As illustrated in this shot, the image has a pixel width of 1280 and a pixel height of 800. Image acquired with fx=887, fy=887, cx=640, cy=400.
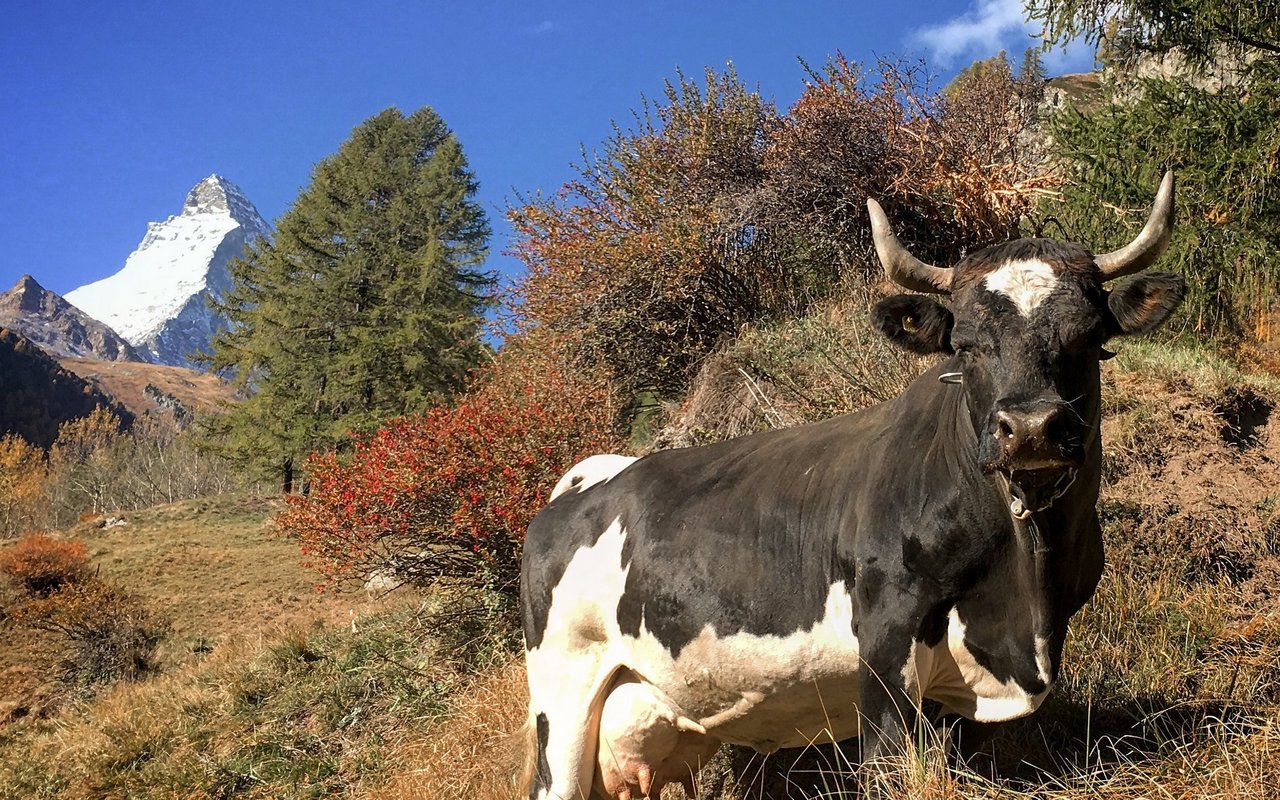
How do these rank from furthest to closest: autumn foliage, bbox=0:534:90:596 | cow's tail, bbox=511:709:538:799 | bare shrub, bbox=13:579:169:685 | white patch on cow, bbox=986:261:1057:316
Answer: autumn foliage, bbox=0:534:90:596, bare shrub, bbox=13:579:169:685, cow's tail, bbox=511:709:538:799, white patch on cow, bbox=986:261:1057:316

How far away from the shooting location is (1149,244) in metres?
3.07

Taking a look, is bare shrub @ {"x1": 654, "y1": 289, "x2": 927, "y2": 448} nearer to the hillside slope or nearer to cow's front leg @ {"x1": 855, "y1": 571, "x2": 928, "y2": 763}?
cow's front leg @ {"x1": 855, "y1": 571, "x2": 928, "y2": 763}

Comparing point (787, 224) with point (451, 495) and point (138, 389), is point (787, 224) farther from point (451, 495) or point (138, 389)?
point (138, 389)

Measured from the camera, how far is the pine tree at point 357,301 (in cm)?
2722

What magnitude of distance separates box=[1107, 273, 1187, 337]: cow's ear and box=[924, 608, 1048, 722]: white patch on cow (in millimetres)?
1111

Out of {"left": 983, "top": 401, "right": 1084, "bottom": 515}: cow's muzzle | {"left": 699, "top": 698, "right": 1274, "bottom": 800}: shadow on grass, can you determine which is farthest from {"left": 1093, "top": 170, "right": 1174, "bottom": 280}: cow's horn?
{"left": 699, "top": 698, "right": 1274, "bottom": 800}: shadow on grass

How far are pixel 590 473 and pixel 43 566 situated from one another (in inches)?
755

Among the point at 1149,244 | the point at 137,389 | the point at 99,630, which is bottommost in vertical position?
the point at 99,630

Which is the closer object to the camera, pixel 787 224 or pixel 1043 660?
pixel 1043 660

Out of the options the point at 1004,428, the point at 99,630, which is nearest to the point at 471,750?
the point at 1004,428

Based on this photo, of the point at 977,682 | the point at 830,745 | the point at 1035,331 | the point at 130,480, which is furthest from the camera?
the point at 130,480

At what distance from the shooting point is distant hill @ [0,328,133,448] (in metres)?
115

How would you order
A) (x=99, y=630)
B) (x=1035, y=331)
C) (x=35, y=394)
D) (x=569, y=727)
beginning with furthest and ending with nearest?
(x=35, y=394), (x=99, y=630), (x=569, y=727), (x=1035, y=331)

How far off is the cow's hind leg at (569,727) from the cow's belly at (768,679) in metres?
0.37
